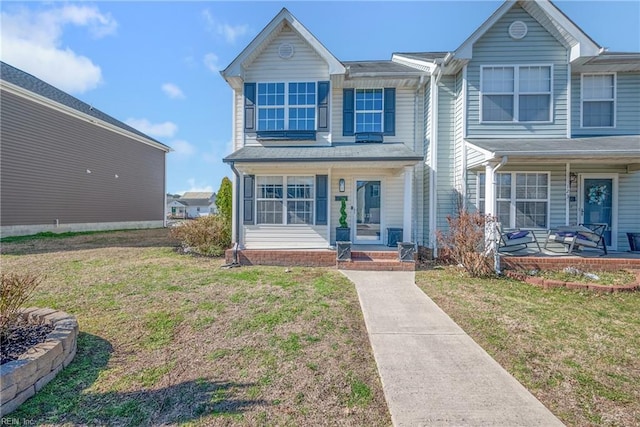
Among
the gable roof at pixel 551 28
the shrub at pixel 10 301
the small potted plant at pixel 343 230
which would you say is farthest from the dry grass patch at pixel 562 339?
the gable roof at pixel 551 28

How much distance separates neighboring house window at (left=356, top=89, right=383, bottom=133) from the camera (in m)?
10.4

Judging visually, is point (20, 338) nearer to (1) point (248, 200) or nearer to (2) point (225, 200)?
(1) point (248, 200)

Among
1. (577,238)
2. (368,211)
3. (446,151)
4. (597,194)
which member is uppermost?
(446,151)

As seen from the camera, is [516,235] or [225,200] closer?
[516,235]

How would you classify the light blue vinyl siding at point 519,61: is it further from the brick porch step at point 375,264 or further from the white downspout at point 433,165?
the brick porch step at point 375,264

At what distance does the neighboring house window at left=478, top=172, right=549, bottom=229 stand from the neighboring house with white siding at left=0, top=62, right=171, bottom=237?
20.3 metres

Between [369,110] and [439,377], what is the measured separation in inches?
359

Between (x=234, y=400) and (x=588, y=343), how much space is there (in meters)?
4.76

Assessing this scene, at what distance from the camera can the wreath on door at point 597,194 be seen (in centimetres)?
954

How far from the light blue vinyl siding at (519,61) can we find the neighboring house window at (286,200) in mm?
5602

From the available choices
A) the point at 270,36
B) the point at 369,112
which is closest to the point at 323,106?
the point at 369,112

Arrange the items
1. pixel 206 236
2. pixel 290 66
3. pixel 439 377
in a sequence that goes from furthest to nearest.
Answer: pixel 206 236, pixel 290 66, pixel 439 377

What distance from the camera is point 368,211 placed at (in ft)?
34.8

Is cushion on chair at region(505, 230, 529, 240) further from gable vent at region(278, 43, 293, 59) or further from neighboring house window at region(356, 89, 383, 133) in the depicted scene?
gable vent at region(278, 43, 293, 59)
